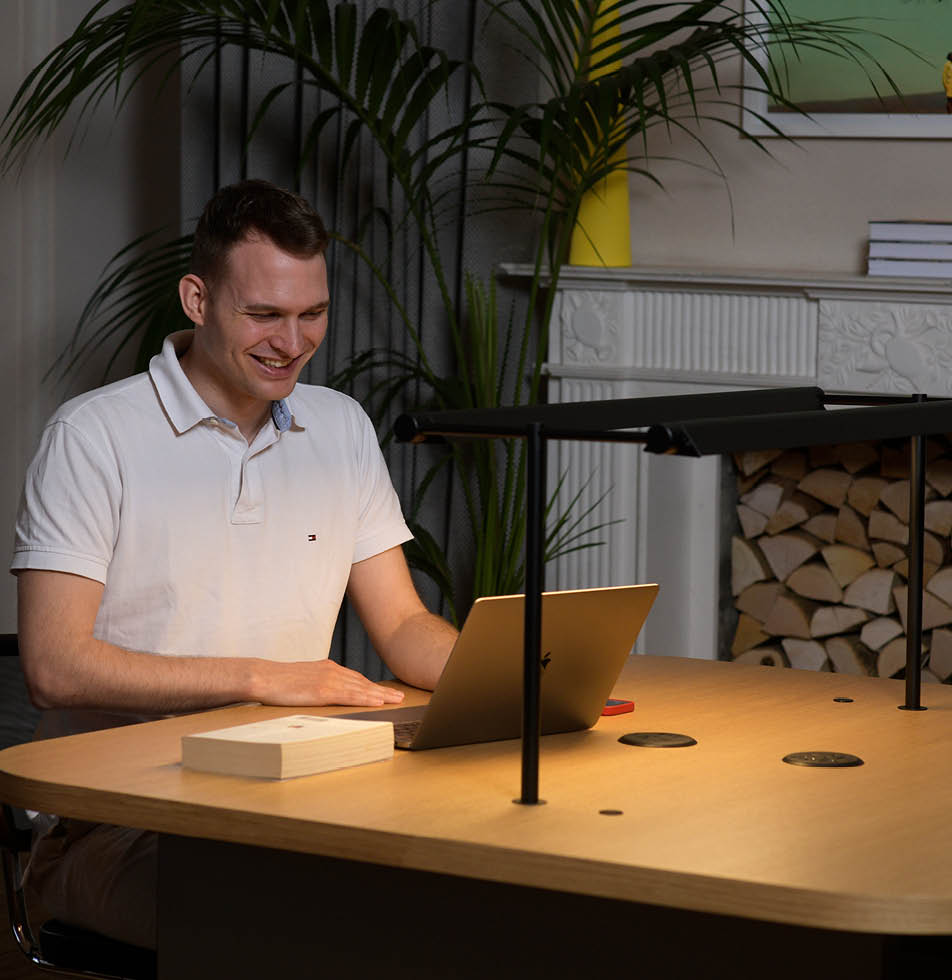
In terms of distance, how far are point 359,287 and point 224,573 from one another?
2.06 meters

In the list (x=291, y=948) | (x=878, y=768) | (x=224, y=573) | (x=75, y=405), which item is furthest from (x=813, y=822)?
→ (x=75, y=405)

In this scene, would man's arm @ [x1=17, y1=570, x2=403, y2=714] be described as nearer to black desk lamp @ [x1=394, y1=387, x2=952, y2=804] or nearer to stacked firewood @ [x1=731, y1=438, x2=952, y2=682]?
black desk lamp @ [x1=394, y1=387, x2=952, y2=804]

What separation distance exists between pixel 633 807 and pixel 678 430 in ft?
1.11

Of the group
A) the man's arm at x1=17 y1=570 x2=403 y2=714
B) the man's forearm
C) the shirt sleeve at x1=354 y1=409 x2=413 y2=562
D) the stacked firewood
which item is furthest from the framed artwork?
the man's arm at x1=17 y1=570 x2=403 y2=714

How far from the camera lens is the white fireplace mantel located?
150 inches

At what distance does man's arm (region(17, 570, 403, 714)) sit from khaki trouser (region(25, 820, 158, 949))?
0.15 metres

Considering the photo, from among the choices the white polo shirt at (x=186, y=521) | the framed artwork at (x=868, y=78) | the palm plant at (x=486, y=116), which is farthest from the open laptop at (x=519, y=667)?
the framed artwork at (x=868, y=78)

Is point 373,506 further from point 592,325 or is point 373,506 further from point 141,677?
point 592,325

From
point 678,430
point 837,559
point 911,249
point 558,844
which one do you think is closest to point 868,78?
point 911,249

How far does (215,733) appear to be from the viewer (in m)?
1.72

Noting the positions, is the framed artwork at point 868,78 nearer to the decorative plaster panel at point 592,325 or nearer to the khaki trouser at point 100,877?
the decorative plaster panel at point 592,325

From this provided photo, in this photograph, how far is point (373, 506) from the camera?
98.9 inches

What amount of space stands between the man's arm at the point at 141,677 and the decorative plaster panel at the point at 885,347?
194 cm

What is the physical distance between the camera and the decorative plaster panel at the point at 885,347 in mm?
3689
